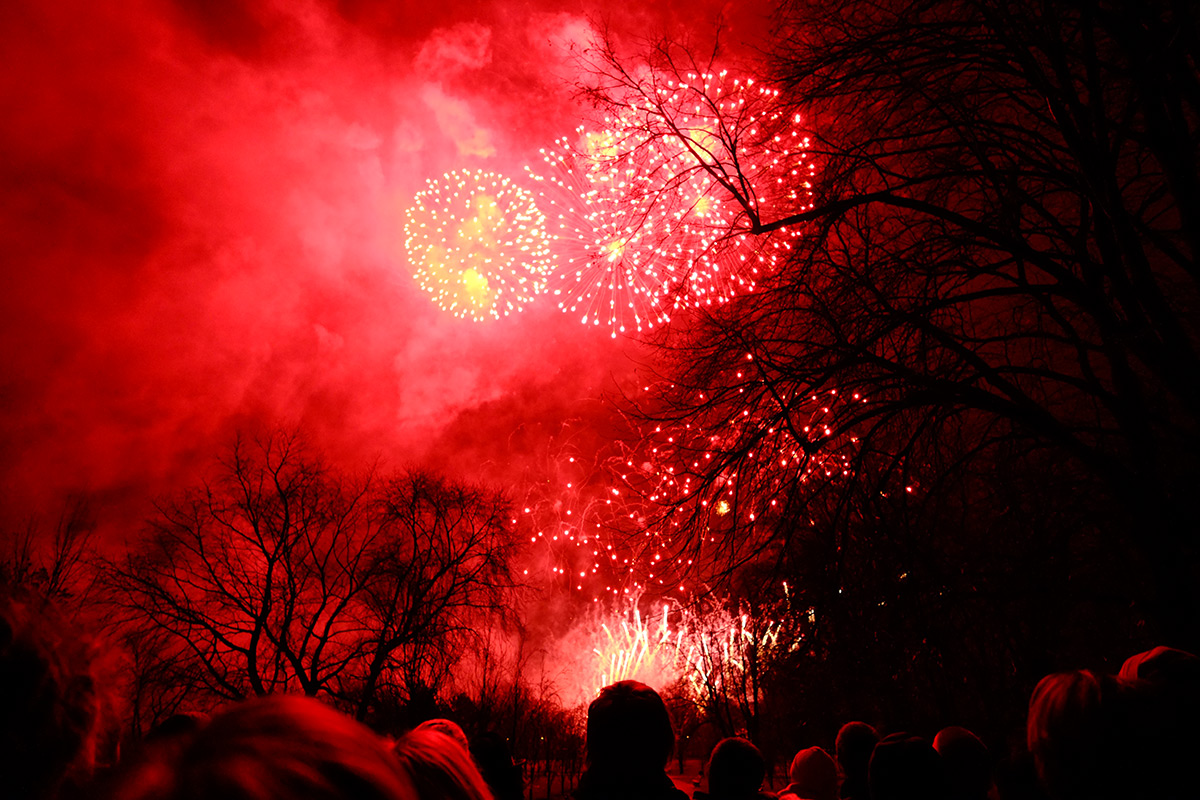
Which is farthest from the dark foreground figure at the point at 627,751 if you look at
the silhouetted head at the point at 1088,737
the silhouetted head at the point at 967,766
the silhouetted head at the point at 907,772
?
the silhouetted head at the point at 967,766

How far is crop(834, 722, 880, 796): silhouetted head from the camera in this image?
15.0ft

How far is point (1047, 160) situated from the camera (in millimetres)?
8039

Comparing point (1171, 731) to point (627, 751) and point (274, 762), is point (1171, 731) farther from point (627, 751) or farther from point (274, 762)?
point (274, 762)

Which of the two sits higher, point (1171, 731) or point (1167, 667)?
point (1167, 667)

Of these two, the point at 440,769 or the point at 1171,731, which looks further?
the point at 1171,731

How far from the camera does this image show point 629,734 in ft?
8.86

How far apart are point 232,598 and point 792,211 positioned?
23.3 meters

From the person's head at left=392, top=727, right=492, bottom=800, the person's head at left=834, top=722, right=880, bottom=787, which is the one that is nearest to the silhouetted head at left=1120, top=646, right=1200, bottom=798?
the person's head at left=392, top=727, right=492, bottom=800

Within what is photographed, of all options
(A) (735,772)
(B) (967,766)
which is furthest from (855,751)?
(A) (735,772)

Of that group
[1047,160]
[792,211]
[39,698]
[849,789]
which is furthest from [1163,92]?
[39,698]

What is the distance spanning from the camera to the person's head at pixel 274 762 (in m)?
0.66

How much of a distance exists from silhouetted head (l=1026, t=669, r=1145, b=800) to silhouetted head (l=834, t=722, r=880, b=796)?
Result: 249cm

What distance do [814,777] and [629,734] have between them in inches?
135

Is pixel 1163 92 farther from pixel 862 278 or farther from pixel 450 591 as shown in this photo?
pixel 450 591
